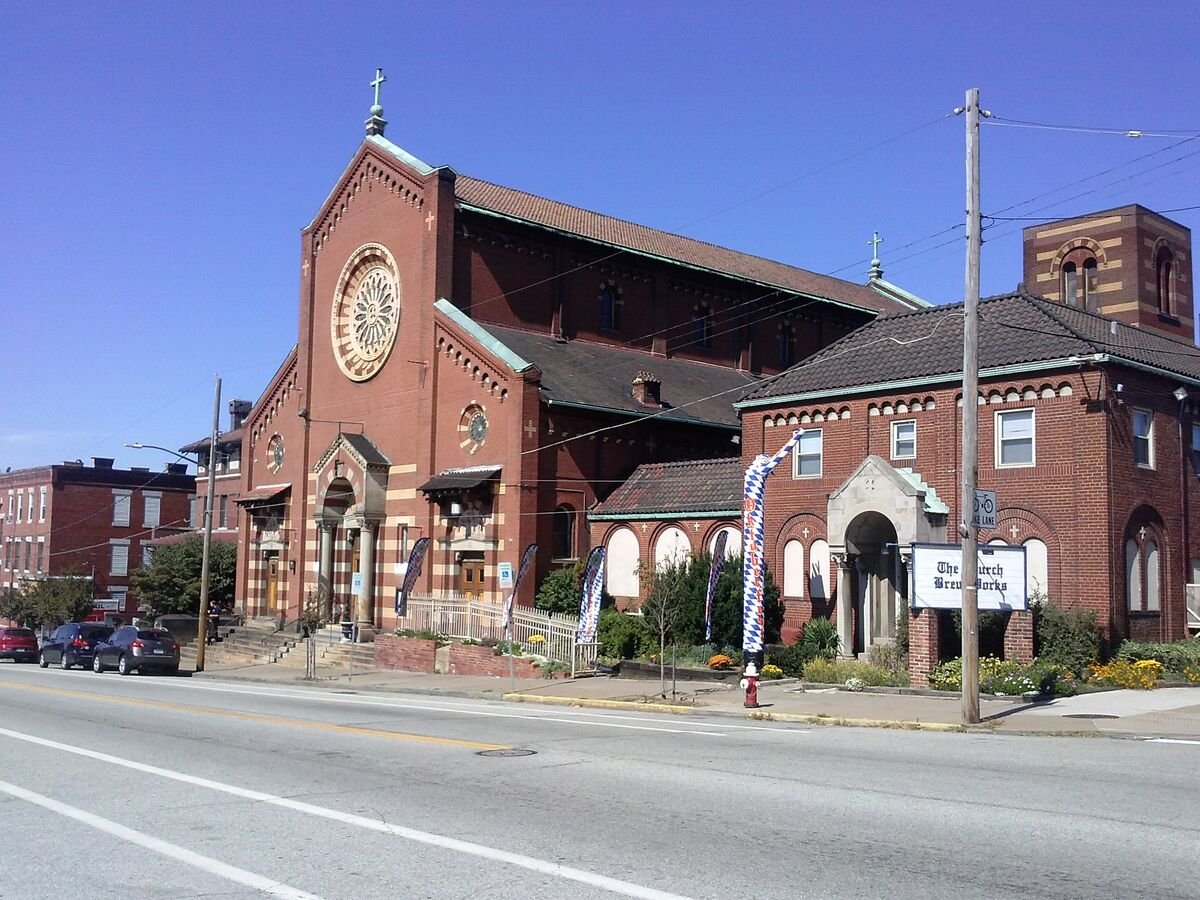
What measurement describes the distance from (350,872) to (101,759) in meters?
8.13

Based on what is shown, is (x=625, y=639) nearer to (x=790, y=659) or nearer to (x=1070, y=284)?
(x=790, y=659)

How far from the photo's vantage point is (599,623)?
3256 cm

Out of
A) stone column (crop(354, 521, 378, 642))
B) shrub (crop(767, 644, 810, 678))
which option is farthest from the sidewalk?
stone column (crop(354, 521, 378, 642))

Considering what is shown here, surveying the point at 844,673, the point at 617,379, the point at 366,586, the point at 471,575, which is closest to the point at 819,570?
the point at 844,673

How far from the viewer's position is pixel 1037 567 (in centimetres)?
2503

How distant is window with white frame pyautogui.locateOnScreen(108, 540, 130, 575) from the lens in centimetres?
6981

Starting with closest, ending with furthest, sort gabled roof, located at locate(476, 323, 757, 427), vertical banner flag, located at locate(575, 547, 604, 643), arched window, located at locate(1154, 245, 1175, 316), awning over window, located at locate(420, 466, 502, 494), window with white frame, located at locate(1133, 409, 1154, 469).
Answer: window with white frame, located at locate(1133, 409, 1154, 469)
vertical banner flag, located at locate(575, 547, 604, 643)
awning over window, located at locate(420, 466, 502, 494)
gabled roof, located at locate(476, 323, 757, 427)
arched window, located at locate(1154, 245, 1175, 316)

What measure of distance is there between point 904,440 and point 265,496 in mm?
27875

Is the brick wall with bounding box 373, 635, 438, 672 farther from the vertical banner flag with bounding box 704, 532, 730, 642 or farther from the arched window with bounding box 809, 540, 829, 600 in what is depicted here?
the arched window with bounding box 809, 540, 829, 600

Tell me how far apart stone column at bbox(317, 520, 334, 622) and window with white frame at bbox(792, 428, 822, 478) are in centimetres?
1972

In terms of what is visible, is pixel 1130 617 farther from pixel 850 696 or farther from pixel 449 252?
pixel 449 252

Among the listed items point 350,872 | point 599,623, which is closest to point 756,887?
point 350,872

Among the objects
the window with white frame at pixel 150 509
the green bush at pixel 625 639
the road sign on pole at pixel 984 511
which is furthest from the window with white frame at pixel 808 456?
the window with white frame at pixel 150 509

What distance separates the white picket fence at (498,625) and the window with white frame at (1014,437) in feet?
39.6
